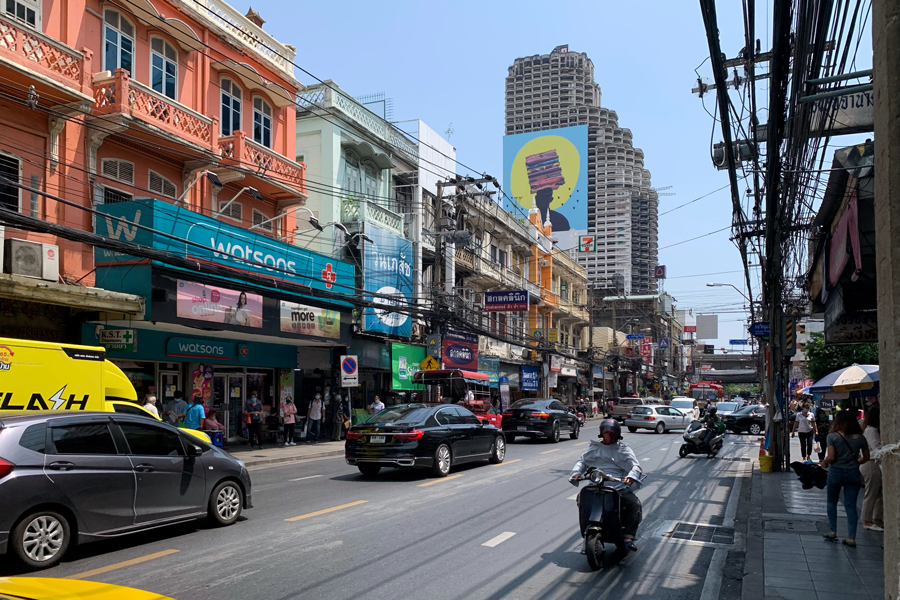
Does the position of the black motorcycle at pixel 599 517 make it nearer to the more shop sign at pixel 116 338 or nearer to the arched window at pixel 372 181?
the more shop sign at pixel 116 338

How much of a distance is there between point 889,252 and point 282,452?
18593 millimetres

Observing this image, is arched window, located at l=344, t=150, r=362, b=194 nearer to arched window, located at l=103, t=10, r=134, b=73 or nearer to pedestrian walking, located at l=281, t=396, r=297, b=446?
pedestrian walking, located at l=281, t=396, r=297, b=446

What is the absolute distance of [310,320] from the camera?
73.3ft

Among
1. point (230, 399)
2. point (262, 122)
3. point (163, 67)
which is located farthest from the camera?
point (262, 122)

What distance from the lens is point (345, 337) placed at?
80.2 ft

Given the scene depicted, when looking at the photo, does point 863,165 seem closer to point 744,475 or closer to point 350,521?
point 350,521

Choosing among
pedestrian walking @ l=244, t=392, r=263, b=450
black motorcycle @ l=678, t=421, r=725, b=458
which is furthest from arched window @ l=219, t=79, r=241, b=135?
black motorcycle @ l=678, t=421, r=725, b=458

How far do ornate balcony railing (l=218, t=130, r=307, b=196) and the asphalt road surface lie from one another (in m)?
10.9

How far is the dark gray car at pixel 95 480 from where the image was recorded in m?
6.46

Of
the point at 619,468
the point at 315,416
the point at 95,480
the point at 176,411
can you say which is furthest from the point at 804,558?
the point at 315,416

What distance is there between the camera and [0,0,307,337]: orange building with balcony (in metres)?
15.0

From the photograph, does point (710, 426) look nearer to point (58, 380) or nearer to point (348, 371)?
point (348, 371)

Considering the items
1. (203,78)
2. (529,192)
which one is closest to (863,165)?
(203,78)

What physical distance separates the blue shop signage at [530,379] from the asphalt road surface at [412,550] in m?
32.7
